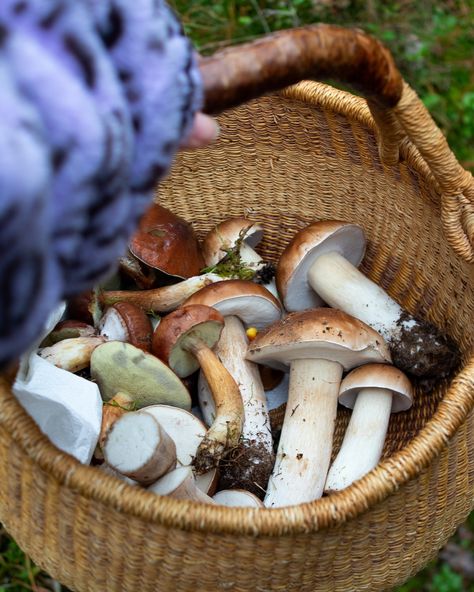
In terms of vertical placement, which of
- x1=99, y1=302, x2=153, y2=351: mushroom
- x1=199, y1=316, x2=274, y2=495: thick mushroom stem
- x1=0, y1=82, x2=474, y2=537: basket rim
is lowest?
x1=199, y1=316, x2=274, y2=495: thick mushroom stem

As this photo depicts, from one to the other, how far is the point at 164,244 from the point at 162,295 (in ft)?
0.43

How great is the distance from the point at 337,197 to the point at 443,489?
3.05 ft

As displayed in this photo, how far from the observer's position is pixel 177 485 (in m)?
1.28

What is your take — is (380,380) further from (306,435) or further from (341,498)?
(341,498)

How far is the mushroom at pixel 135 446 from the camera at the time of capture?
1.24 metres

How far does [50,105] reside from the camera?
0.59 meters

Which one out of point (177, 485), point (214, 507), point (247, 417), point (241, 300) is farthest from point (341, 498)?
point (241, 300)

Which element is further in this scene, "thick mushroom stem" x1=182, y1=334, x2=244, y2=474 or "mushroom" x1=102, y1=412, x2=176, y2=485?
"thick mushroom stem" x1=182, y1=334, x2=244, y2=474

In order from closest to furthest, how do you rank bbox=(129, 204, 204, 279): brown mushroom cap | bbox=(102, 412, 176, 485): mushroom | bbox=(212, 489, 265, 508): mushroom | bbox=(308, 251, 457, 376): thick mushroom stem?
bbox=(102, 412, 176, 485): mushroom, bbox=(212, 489, 265, 508): mushroom, bbox=(308, 251, 457, 376): thick mushroom stem, bbox=(129, 204, 204, 279): brown mushroom cap

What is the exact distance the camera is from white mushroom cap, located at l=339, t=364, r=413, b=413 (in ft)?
5.13

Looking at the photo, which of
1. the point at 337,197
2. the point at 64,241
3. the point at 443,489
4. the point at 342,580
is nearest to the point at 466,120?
the point at 337,197

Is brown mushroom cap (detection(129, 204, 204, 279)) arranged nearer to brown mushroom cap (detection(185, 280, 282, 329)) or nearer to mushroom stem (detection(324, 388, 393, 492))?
brown mushroom cap (detection(185, 280, 282, 329))

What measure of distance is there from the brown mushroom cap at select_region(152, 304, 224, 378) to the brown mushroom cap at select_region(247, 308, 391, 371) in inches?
4.6

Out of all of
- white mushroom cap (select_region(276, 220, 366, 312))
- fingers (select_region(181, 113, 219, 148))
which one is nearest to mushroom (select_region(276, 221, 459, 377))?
white mushroom cap (select_region(276, 220, 366, 312))
